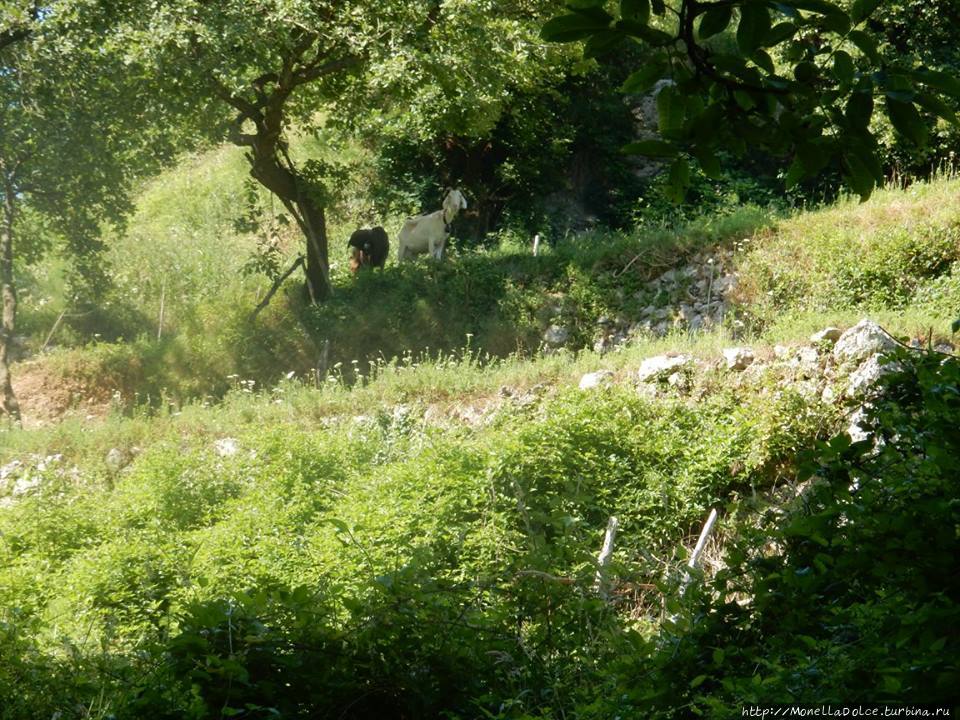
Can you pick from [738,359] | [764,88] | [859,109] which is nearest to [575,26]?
[764,88]

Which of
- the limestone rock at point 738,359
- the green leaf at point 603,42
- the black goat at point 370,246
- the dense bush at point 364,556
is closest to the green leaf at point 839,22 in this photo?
the green leaf at point 603,42

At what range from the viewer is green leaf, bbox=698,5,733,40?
10.1 feet

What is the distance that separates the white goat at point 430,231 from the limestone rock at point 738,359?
8255 millimetres

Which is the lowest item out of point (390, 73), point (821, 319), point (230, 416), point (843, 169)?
point (230, 416)

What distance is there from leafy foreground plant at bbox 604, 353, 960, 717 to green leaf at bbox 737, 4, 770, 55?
141 cm

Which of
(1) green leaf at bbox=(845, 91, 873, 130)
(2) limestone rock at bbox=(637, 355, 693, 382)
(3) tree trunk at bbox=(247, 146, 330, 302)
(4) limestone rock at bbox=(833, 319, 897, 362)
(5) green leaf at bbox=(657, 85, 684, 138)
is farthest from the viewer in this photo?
(3) tree trunk at bbox=(247, 146, 330, 302)

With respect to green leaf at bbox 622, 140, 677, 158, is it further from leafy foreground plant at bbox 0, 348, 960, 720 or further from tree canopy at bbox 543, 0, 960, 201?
leafy foreground plant at bbox 0, 348, 960, 720

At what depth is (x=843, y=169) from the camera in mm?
3193

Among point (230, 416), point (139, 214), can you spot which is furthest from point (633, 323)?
point (139, 214)

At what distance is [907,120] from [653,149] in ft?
2.27

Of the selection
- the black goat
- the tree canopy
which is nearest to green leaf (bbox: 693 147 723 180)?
the tree canopy

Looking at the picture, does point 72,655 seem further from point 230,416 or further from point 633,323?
point 633,323

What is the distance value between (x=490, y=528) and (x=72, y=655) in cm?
365

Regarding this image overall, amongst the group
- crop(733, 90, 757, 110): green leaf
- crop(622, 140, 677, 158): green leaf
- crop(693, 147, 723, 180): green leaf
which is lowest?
crop(693, 147, 723, 180): green leaf
